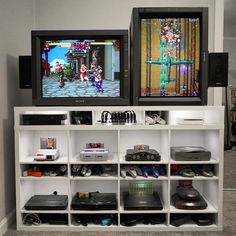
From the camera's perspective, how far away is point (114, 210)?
2.31 meters

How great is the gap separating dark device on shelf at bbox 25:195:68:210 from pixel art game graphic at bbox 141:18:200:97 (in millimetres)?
1187

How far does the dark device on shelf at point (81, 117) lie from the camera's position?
2375mm

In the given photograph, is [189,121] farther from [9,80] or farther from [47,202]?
[9,80]

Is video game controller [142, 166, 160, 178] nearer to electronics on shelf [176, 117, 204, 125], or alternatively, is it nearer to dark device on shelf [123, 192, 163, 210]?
dark device on shelf [123, 192, 163, 210]

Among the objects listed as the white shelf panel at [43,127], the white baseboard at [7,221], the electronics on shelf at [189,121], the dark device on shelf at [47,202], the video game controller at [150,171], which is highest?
the electronics on shelf at [189,121]

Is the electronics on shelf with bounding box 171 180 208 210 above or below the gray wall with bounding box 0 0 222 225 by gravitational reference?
below

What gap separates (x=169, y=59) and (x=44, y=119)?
116 centimetres

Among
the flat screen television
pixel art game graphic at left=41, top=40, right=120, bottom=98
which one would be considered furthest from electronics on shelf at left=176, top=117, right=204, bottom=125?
pixel art game graphic at left=41, top=40, right=120, bottom=98

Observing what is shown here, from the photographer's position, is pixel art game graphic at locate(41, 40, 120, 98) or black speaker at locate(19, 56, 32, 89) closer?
pixel art game graphic at locate(41, 40, 120, 98)

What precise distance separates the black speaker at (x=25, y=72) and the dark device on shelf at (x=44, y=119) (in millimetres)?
312

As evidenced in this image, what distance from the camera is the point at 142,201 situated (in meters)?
2.38

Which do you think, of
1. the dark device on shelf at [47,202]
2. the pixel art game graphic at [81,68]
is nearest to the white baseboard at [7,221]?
the dark device on shelf at [47,202]

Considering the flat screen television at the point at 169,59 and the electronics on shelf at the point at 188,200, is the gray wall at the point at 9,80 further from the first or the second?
the electronics on shelf at the point at 188,200

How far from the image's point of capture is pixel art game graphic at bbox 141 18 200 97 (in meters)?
2.26
